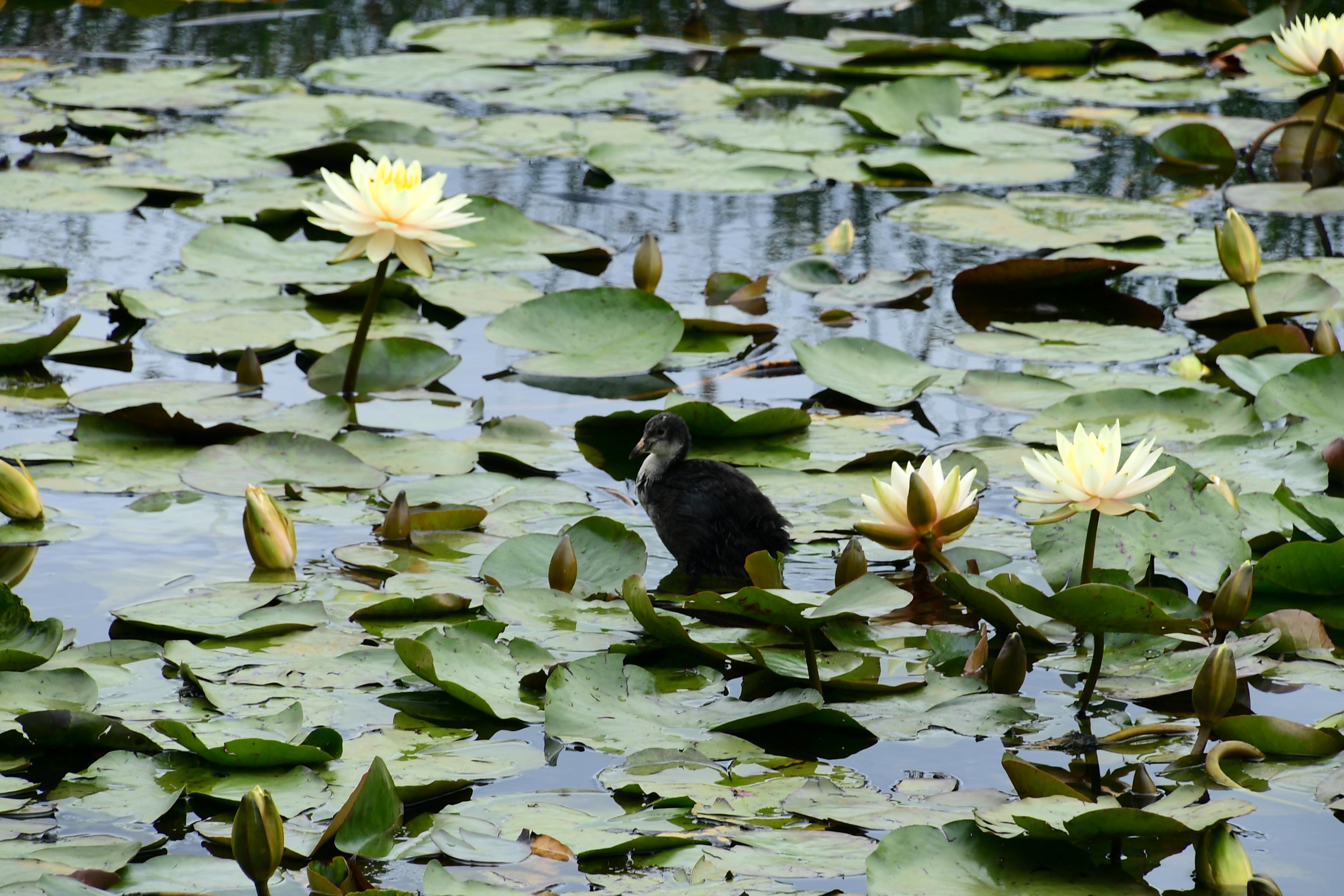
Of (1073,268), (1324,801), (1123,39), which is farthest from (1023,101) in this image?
(1324,801)

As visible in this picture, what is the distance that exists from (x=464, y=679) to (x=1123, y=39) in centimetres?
693

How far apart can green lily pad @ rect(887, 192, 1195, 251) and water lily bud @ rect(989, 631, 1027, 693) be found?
115 inches

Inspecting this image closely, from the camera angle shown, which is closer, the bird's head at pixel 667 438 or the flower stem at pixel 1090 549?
the flower stem at pixel 1090 549

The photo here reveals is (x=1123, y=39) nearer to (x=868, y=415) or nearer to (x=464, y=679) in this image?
(x=868, y=415)

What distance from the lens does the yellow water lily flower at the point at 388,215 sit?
385 cm

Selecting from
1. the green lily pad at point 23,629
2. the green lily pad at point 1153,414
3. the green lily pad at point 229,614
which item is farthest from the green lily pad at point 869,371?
the green lily pad at point 23,629

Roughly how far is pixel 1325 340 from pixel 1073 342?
725 millimetres

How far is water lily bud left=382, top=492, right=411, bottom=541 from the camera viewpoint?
10.7 ft

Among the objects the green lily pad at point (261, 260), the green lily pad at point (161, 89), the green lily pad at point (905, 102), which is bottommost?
the green lily pad at point (261, 260)

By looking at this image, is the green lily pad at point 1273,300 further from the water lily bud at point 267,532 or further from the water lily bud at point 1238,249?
the water lily bud at point 267,532

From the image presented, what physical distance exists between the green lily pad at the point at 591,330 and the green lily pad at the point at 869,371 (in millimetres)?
424

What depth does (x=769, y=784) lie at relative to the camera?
91.8 inches

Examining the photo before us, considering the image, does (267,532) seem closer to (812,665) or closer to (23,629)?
(23,629)

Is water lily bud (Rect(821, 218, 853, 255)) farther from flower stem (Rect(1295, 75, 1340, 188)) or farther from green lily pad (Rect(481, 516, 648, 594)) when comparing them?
green lily pad (Rect(481, 516, 648, 594))
